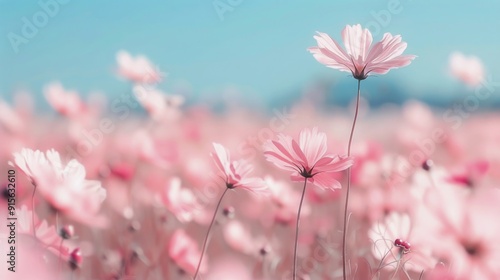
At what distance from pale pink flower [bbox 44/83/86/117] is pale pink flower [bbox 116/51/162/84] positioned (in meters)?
0.06

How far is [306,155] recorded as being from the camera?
47cm

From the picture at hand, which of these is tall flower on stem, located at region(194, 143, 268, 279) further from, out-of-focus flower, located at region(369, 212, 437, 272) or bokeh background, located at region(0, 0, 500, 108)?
bokeh background, located at region(0, 0, 500, 108)

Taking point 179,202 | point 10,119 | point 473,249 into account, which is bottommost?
point 473,249

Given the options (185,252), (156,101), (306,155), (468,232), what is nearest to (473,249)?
(468,232)

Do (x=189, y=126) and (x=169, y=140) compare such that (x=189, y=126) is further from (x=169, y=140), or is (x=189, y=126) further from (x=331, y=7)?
(x=331, y=7)

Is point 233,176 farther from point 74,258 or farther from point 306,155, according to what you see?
point 74,258

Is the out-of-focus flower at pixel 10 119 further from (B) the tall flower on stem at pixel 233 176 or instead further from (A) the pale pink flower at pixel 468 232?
(A) the pale pink flower at pixel 468 232

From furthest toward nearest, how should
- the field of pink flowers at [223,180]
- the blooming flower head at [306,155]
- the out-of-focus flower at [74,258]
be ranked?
1. the field of pink flowers at [223,180]
2. the out-of-focus flower at [74,258]
3. the blooming flower head at [306,155]

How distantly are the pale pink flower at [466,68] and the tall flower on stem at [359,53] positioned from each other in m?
0.32

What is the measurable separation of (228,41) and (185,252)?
26 cm

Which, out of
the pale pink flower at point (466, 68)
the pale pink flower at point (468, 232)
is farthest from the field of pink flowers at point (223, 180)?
the pale pink flower at point (468, 232)

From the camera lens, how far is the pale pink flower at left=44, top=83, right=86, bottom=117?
74 centimetres

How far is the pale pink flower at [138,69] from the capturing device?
0.74 meters

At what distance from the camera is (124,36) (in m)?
0.75
